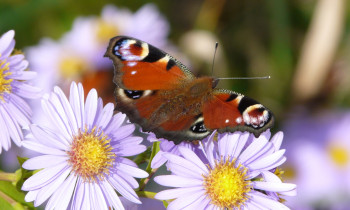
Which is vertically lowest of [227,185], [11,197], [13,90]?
[11,197]

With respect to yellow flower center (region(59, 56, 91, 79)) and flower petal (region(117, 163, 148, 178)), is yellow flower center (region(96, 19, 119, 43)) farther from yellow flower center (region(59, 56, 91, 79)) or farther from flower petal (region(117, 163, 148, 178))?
flower petal (region(117, 163, 148, 178))

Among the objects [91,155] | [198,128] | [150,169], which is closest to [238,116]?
[198,128]

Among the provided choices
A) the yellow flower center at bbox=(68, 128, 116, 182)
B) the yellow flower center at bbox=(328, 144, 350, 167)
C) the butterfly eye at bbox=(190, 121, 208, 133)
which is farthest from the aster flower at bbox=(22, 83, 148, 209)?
the yellow flower center at bbox=(328, 144, 350, 167)

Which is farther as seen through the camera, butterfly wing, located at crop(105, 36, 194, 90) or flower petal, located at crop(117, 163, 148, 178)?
butterfly wing, located at crop(105, 36, 194, 90)

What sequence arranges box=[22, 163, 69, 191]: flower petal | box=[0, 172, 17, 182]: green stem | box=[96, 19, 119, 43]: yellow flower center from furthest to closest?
box=[96, 19, 119, 43]: yellow flower center → box=[0, 172, 17, 182]: green stem → box=[22, 163, 69, 191]: flower petal

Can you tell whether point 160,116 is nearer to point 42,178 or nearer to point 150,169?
point 150,169

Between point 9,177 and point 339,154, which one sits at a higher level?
point 339,154

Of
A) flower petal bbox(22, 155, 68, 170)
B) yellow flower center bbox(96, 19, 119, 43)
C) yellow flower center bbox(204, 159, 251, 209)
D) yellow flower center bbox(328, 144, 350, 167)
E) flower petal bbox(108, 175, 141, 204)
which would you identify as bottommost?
flower petal bbox(22, 155, 68, 170)
